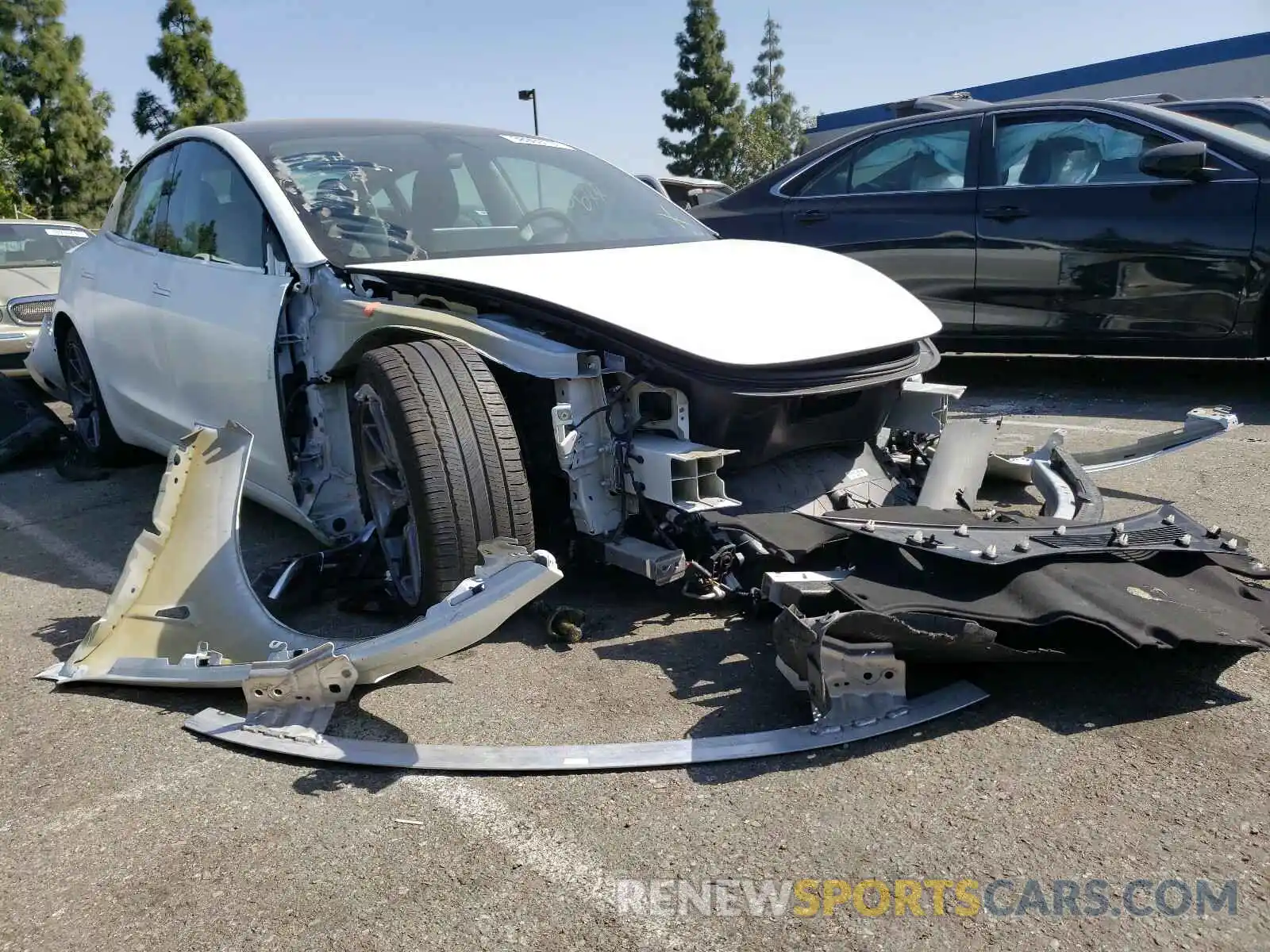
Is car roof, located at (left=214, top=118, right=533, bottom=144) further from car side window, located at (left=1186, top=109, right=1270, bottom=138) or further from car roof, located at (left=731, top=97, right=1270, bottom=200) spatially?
car side window, located at (left=1186, top=109, right=1270, bottom=138)

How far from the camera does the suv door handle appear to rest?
701cm

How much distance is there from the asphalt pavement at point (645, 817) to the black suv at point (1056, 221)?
3.70m

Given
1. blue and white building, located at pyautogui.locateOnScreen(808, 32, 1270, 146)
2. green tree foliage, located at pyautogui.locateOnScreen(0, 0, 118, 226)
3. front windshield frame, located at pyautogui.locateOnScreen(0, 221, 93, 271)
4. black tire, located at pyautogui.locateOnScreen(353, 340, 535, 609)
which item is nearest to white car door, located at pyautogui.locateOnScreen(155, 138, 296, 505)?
black tire, located at pyautogui.locateOnScreen(353, 340, 535, 609)

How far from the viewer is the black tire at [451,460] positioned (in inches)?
116

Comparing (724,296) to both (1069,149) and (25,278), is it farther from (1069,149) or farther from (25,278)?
(25,278)

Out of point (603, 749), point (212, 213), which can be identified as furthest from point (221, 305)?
point (603, 749)

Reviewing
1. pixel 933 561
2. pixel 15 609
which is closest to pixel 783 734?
pixel 933 561

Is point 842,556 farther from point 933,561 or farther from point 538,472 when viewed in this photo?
point 538,472

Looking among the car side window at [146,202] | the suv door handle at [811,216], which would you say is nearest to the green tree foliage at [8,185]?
the car side window at [146,202]

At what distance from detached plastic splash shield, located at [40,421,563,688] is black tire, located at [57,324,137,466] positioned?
2.59 metres

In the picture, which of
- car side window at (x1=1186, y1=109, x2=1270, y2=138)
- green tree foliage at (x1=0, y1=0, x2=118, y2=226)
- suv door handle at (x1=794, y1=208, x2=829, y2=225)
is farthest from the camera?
green tree foliage at (x1=0, y1=0, x2=118, y2=226)

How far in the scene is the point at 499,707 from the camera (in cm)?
283

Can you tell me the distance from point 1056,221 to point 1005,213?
30 cm

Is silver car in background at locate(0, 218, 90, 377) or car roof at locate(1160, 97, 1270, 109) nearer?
car roof at locate(1160, 97, 1270, 109)
